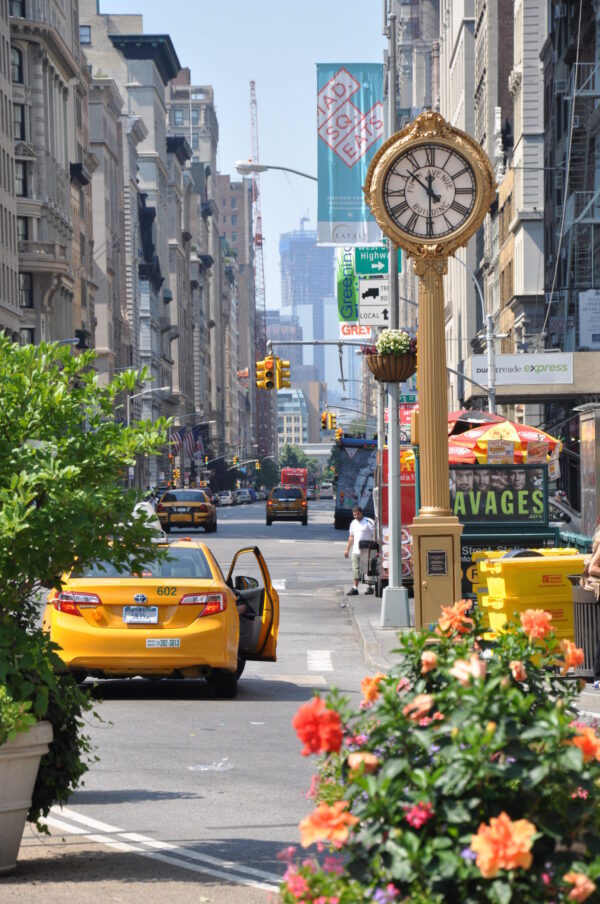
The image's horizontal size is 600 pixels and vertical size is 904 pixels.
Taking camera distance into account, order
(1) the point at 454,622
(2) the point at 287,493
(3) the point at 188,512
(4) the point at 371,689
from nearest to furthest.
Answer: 1. (4) the point at 371,689
2. (1) the point at 454,622
3. (3) the point at 188,512
4. (2) the point at 287,493

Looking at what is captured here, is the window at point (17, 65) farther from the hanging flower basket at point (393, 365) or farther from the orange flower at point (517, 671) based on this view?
the orange flower at point (517, 671)

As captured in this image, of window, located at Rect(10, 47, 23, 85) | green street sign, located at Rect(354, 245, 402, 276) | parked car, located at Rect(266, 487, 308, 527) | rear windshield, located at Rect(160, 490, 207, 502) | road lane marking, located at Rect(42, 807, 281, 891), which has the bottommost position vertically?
parked car, located at Rect(266, 487, 308, 527)

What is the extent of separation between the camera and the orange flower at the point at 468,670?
16.3 feet

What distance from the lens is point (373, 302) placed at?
30672 millimetres

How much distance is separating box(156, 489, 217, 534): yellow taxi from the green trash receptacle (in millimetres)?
48514

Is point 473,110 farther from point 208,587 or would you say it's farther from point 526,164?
point 208,587

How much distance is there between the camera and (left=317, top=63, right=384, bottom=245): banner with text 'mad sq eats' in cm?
3622

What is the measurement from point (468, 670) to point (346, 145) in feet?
106

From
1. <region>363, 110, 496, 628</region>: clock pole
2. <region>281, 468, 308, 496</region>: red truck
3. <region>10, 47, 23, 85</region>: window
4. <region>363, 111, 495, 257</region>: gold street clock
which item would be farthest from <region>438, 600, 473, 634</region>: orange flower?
<region>281, 468, 308, 496</region>: red truck

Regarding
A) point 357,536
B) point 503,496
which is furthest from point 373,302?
point 503,496

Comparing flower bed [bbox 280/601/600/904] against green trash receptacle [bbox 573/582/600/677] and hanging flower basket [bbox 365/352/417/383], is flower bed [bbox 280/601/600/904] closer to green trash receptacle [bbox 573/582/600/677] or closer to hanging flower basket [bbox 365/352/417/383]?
green trash receptacle [bbox 573/582/600/677]

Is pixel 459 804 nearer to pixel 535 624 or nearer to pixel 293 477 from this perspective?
A: pixel 535 624

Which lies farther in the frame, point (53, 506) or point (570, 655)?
point (53, 506)

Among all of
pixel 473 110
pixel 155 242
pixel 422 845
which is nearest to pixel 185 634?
pixel 422 845
